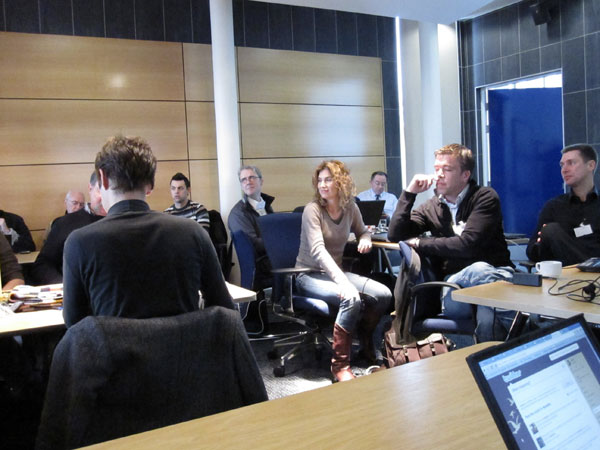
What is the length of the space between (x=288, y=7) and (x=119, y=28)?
7.10 ft

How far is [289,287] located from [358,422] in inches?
95.5

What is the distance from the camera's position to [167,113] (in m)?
6.27

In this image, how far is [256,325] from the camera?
15.5 ft

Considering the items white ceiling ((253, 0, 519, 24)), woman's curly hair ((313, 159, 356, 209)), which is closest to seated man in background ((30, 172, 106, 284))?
woman's curly hair ((313, 159, 356, 209))

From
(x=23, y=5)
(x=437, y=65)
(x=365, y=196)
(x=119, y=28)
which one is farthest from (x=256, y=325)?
(x=437, y=65)

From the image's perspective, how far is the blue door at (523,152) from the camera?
7.12 meters

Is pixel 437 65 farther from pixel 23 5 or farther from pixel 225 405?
pixel 225 405

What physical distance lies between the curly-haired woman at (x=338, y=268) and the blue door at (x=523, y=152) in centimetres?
438

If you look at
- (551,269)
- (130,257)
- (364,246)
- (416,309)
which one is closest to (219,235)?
(364,246)

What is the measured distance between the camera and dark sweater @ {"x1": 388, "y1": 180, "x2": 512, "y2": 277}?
291cm

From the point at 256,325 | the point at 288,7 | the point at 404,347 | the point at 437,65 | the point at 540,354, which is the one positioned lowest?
the point at 256,325

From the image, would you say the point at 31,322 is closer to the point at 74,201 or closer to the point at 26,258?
the point at 26,258

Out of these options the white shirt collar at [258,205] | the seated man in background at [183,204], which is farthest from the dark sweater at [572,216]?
the seated man in background at [183,204]

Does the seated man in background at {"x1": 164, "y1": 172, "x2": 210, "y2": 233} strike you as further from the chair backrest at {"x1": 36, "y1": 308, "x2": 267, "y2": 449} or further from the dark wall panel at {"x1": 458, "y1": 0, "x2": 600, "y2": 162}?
the dark wall panel at {"x1": 458, "y1": 0, "x2": 600, "y2": 162}
